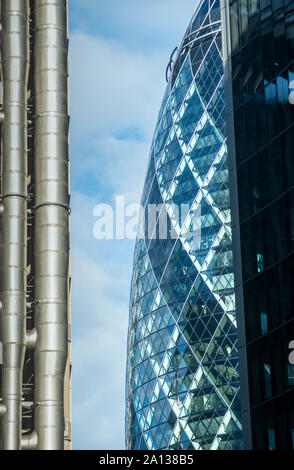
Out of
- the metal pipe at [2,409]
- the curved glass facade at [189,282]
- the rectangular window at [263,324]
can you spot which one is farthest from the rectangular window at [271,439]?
the curved glass facade at [189,282]

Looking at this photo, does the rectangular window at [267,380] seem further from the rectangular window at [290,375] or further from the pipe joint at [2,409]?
the pipe joint at [2,409]

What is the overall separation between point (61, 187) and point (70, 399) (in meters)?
10.7

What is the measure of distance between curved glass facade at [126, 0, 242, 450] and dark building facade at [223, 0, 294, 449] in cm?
6118

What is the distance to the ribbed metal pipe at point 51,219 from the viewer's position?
53.6 metres

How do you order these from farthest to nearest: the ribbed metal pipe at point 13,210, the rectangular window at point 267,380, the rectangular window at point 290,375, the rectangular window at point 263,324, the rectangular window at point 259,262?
the ribbed metal pipe at point 13,210, the rectangular window at point 259,262, the rectangular window at point 263,324, the rectangular window at point 267,380, the rectangular window at point 290,375

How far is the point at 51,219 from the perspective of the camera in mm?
57031

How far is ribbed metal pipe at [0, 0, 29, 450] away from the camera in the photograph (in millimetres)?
53031

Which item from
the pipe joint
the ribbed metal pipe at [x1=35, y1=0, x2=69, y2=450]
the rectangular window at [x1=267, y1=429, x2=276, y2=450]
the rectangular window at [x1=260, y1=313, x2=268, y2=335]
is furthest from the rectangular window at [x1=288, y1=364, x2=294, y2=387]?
the pipe joint

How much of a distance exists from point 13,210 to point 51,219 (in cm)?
197

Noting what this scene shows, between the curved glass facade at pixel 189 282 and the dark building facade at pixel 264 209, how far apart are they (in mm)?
61176

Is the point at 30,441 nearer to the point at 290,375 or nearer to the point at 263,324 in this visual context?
the point at 263,324

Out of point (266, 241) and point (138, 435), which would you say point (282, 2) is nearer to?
point (266, 241)
